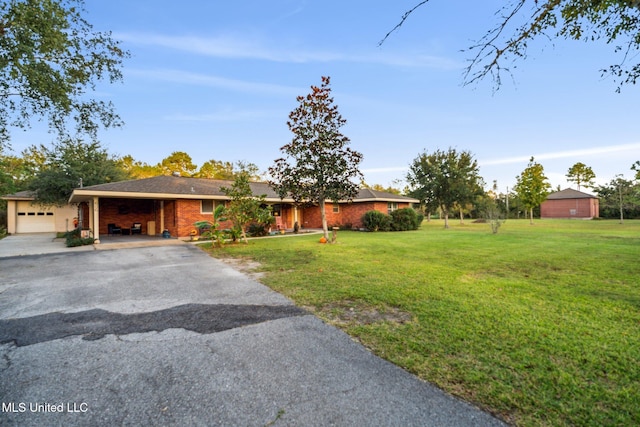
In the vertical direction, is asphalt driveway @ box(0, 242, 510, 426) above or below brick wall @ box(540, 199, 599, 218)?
below

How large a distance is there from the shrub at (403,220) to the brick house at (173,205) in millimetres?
2133

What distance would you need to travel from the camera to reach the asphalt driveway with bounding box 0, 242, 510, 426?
210cm

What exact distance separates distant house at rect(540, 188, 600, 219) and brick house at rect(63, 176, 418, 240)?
35.5 m

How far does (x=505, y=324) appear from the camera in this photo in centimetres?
367

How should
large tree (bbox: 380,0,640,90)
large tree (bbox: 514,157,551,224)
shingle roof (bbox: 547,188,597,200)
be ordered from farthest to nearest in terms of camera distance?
shingle roof (bbox: 547,188,597,200)
large tree (bbox: 514,157,551,224)
large tree (bbox: 380,0,640,90)

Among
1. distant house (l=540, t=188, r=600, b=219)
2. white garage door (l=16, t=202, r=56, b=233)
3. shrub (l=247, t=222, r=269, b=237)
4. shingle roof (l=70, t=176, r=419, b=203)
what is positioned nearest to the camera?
shingle roof (l=70, t=176, r=419, b=203)

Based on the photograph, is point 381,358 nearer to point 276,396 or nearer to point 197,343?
point 276,396

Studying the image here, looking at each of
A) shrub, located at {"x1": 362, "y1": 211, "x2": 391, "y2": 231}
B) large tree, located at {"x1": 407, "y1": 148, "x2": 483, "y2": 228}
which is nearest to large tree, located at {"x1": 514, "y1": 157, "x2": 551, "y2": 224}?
large tree, located at {"x1": 407, "y1": 148, "x2": 483, "y2": 228}

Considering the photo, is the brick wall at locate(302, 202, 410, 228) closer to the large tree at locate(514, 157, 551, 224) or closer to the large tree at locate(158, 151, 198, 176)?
the large tree at locate(514, 157, 551, 224)

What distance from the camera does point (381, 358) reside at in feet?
9.55

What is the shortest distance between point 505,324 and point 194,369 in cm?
373

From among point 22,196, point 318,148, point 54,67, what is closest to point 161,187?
point 54,67

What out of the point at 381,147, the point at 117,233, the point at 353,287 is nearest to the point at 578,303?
the point at 353,287

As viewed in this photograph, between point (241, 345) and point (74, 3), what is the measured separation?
39.2ft
